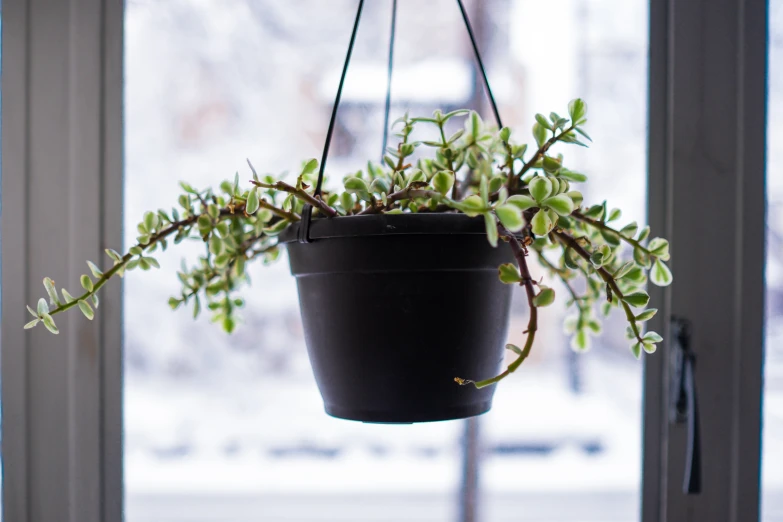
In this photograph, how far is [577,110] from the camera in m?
Result: 0.57

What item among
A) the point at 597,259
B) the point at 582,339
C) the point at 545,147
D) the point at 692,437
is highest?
the point at 545,147

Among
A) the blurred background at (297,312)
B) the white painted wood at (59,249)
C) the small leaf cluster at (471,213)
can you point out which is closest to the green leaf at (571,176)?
the small leaf cluster at (471,213)

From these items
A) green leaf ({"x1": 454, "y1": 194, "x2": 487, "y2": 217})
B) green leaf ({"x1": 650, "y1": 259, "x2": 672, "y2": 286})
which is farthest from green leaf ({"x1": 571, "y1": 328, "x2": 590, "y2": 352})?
green leaf ({"x1": 454, "y1": 194, "x2": 487, "y2": 217})

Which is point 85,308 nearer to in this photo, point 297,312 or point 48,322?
point 48,322

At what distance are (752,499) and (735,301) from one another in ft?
0.99

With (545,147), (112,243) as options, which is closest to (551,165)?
(545,147)

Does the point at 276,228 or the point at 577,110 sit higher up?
the point at 577,110

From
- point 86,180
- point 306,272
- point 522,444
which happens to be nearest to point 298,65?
point 86,180

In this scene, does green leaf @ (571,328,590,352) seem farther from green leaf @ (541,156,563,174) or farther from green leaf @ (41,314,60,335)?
green leaf @ (41,314,60,335)

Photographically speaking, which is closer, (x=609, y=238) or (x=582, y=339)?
(x=609, y=238)

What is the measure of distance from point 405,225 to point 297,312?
1.63 feet

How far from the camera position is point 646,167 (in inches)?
35.8

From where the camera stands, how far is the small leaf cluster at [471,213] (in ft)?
1.64

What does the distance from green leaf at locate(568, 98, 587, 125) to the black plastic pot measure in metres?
0.15
